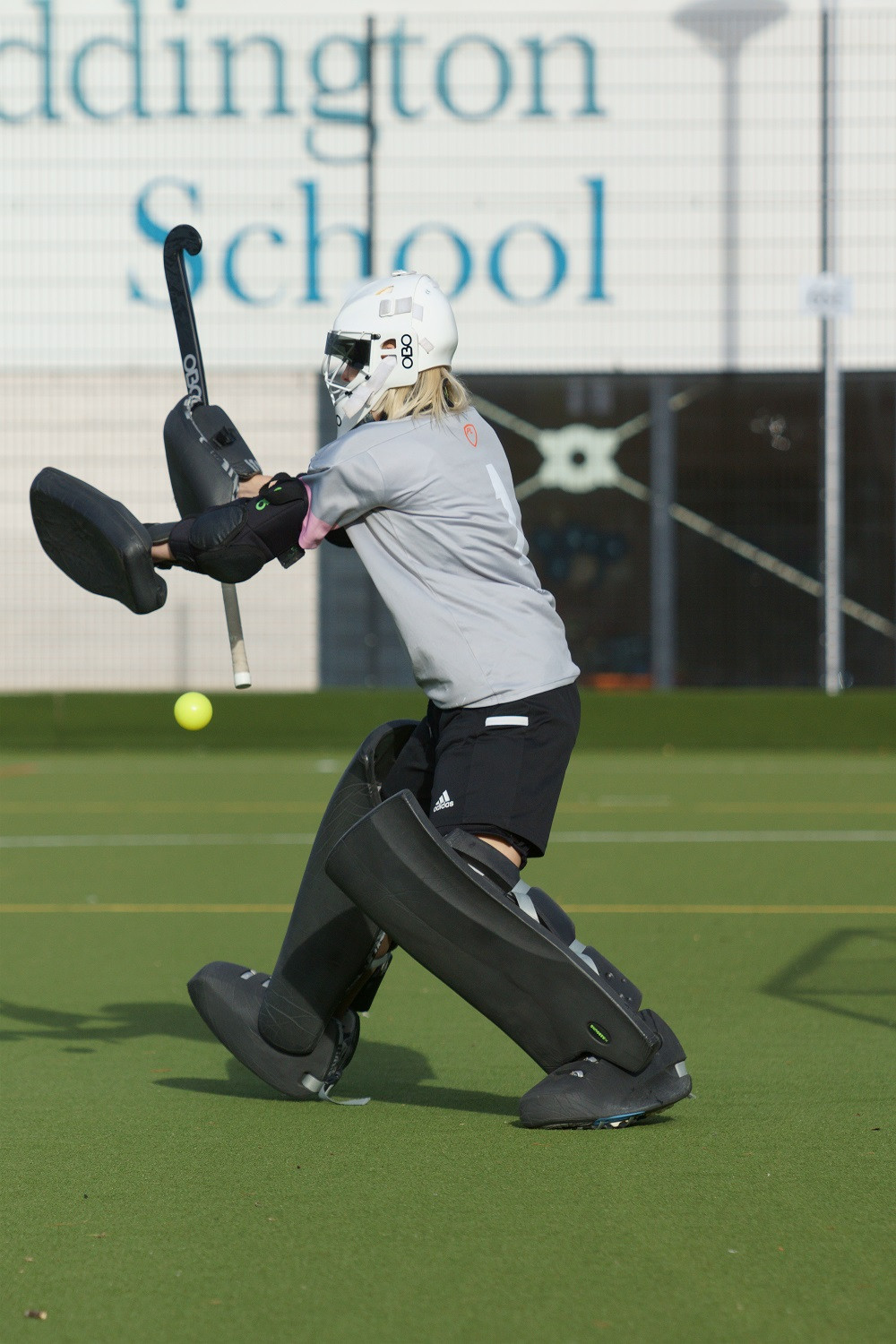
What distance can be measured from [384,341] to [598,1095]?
188cm

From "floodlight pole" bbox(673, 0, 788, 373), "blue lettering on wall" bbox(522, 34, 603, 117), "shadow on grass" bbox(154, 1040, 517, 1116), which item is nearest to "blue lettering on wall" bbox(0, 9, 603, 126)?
"blue lettering on wall" bbox(522, 34, 603, 117)

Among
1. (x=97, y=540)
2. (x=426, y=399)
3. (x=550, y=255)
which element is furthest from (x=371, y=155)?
(x=97, y=540)

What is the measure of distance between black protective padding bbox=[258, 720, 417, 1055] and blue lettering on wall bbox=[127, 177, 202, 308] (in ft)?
55.1

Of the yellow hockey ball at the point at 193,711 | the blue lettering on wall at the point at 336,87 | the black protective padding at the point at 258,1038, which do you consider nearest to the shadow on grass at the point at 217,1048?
the black protective padding at the point at 258,1038

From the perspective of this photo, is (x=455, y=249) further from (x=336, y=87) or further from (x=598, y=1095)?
(x=598, y=1095)

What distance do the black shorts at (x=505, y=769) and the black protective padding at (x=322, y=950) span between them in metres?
0.38

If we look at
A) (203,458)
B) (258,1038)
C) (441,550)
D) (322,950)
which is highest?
(203,458)

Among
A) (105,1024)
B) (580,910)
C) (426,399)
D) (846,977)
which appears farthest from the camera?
(580,910)

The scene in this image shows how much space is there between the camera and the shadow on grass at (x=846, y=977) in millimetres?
5941

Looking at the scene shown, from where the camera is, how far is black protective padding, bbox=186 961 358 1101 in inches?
183

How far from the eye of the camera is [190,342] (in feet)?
15.5

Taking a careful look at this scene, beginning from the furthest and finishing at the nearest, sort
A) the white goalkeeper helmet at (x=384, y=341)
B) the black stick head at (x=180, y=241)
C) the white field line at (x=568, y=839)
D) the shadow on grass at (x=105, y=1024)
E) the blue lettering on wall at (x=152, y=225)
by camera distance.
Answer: the blue lettering on wall at (x=152, y=225) < the white field line at (x=568, y=839) < the shadow on grass at (x=105, y=1024) < the black stick head at (x=180, y=241) < the white goalkeeper helmet at (x=384, y=341)

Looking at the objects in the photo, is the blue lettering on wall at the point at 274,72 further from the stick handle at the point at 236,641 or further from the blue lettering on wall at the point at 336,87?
the stick handle at the point at 236,641

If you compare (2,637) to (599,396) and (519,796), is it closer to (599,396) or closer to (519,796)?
(599,396)
